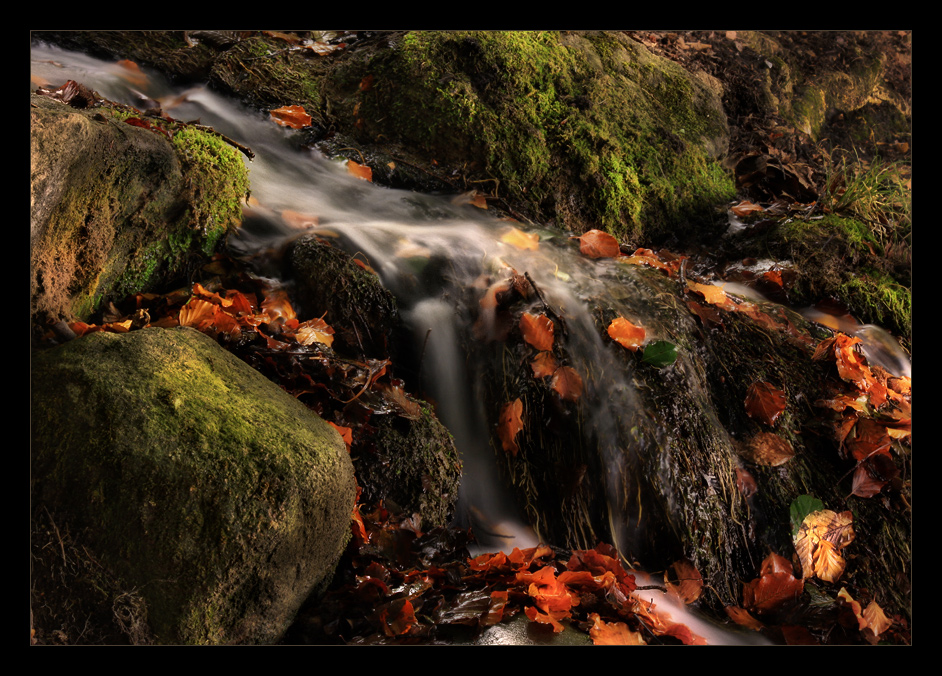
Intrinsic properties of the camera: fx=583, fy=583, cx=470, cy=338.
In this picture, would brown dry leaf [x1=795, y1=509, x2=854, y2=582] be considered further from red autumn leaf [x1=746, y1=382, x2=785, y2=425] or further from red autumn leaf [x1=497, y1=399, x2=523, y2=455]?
red autumn leaf [x1=497, y1=399, x2=523, y2=455]

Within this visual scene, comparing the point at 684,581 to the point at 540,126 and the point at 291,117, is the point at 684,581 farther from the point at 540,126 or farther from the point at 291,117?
the point at 291,117

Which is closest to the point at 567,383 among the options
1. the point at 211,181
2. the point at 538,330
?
the point at 538,330

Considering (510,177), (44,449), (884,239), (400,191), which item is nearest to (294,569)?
(44,449)

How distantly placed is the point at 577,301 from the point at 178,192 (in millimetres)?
1664

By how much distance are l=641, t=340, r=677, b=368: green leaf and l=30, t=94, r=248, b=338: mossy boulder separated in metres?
1.82

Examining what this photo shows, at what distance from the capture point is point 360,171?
3.31m

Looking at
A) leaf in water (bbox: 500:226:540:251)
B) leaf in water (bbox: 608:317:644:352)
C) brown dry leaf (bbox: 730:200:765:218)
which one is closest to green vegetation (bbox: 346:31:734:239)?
brown dry leaf (bbox: 730:200:765:218)

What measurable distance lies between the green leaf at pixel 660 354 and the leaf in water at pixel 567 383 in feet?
0.94

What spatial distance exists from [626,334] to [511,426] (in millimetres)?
618

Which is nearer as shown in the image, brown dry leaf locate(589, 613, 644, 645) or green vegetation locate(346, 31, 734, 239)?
brown dry leaf locate(589, 613, 644, 645)

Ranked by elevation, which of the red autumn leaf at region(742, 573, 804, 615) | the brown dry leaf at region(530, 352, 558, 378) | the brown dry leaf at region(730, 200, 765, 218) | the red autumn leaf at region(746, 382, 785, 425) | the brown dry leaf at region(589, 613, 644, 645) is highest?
the brown dry leaf at region(730, 200, 765, 218)

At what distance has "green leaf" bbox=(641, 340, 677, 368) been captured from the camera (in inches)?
91.1

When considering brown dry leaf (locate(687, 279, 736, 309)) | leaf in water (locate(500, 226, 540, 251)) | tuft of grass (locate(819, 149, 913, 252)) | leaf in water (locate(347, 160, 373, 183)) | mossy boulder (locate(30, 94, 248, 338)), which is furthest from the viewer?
tuft of grass (locate(819, 149, 913, 252))

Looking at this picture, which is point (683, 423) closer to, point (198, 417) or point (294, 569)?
point (294, 569)
